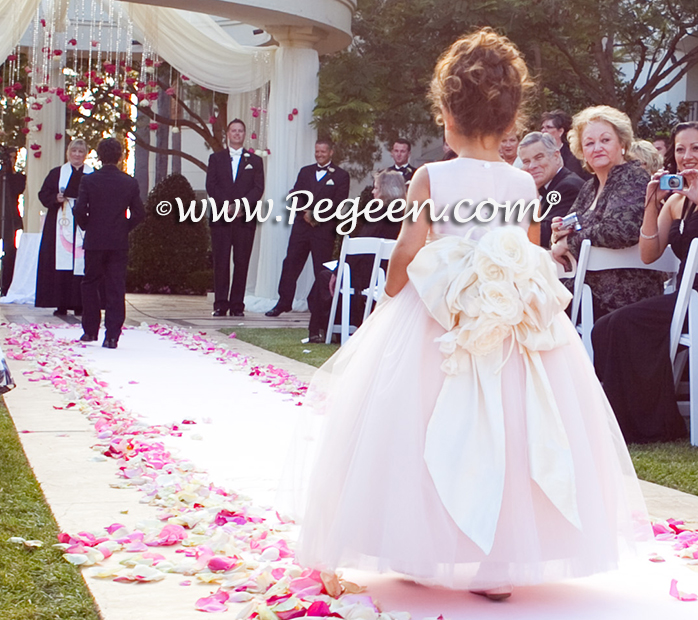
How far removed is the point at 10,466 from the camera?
423 cm

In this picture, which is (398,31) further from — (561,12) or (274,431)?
(274,431)

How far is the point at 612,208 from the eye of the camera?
230 inches

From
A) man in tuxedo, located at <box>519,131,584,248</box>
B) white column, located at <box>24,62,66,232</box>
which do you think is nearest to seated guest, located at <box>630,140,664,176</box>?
man in tuxedo, located at <box>519,131,584,248</box>

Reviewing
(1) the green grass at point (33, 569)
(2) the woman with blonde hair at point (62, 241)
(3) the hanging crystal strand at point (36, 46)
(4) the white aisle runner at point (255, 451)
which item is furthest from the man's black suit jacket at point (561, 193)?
(3) the hanging crystal strand at point (36, 46)

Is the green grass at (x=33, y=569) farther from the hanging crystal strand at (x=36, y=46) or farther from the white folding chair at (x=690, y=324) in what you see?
the hanging crystal strand at (x=36, y=46)

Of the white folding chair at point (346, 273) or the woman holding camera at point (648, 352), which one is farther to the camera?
the white folding chair at point (346, 273)

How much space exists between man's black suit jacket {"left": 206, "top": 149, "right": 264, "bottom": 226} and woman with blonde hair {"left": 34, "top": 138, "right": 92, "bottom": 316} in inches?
58.5

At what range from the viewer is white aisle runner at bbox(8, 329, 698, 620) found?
267cm

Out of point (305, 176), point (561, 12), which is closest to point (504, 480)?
point (305, 176)

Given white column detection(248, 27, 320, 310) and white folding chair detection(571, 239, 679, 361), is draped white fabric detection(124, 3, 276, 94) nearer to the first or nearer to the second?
white column detection(248, 27, 320, 310)

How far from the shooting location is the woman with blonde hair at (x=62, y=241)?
11461 millimetres

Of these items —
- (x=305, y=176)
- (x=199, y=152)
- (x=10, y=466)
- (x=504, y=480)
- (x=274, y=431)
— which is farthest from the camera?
(x=199, y=152)

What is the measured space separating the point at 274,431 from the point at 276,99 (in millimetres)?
8992
